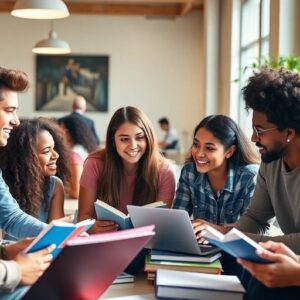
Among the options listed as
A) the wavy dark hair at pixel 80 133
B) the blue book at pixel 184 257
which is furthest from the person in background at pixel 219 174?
the wavy dark hair at pixel 80 133

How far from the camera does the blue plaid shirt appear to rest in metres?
2.71

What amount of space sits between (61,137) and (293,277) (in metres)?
1.64

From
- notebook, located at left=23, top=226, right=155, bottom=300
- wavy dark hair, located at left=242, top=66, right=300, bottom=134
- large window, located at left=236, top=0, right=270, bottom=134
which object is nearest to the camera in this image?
notebook, located at left=23, top=226, right=155, bottom=300

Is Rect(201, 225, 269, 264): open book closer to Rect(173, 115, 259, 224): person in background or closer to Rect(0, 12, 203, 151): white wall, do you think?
Rect(173, 115, 259, 224): person in background

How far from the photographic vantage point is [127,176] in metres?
2.99

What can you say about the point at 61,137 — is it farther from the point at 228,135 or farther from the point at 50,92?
the point at 50,92

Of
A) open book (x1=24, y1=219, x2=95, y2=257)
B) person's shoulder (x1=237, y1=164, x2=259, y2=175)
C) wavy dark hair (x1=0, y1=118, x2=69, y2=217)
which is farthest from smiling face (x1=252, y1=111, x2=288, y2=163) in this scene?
wavy dark hair (x1=0, y1=118, x2=69, y2=217)

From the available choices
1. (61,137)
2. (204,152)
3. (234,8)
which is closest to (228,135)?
(204,152)

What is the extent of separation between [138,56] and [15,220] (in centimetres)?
921

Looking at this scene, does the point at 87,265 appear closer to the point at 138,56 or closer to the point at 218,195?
the point at 218,195

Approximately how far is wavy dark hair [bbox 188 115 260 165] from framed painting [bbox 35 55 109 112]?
8656mm

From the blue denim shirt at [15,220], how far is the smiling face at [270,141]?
854 mm

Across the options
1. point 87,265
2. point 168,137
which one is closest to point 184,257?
point 87,265

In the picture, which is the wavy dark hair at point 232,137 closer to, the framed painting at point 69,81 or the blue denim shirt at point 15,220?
the blue denim shirt at point 15,220
